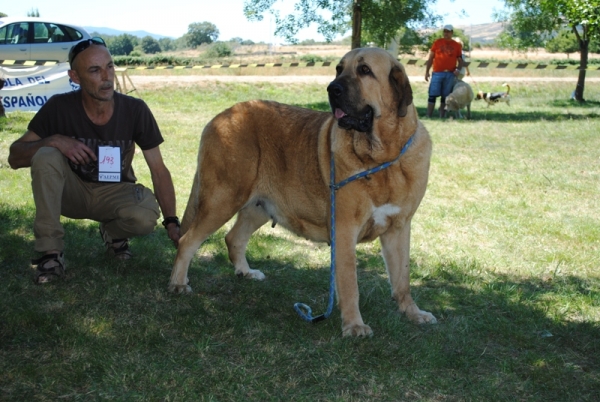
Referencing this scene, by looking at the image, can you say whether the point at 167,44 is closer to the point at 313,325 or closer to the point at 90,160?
the point at 90,160

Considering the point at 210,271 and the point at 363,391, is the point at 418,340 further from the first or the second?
the point at 210,271

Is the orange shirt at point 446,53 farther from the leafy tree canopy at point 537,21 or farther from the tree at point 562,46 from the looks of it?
the tree at point 562,46

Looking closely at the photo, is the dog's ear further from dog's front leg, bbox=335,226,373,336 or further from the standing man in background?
the standing man in background

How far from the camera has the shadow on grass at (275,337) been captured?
312 centimetres

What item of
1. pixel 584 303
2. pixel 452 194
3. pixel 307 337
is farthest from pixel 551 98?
pixel 307 337

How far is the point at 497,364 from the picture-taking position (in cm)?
345

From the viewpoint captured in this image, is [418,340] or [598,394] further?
[418,340]

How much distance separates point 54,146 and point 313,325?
6.91 ft

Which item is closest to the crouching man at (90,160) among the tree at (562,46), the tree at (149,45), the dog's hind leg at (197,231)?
the dog's hind leg at (197,231)

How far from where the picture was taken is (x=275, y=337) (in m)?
3.69

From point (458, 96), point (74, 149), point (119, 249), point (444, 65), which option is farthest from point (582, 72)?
point (74, 149)

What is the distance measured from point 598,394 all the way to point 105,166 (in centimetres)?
336

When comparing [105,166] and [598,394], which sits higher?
[105,166]

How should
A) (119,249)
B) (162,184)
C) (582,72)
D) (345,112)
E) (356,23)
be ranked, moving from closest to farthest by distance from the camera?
(345,112)
(162,184)
(119,249)
(356,23)
(582,72)
